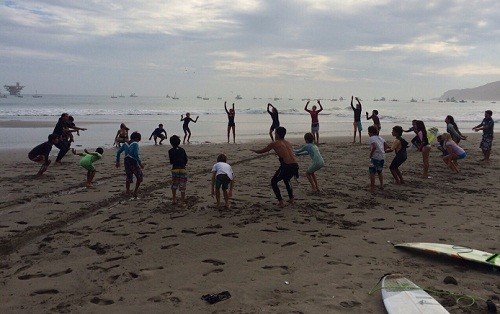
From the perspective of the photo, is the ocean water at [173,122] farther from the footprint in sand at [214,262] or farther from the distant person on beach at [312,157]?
the footprint in sand at [214,262]

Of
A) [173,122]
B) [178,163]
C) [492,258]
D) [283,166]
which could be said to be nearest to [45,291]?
[178,163]

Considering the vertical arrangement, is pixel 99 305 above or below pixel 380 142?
below

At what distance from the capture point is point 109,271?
501 cm

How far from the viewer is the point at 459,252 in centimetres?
533

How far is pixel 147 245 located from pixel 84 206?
2831 mm

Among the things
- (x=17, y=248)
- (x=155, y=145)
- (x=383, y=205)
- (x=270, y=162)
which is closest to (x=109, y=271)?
(x=17, y=248)

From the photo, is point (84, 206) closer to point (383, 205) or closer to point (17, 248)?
point (17, 248)

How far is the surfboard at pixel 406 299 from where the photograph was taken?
401 cm

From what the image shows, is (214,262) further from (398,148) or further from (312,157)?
(398,148)

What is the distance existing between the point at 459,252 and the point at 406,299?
1637 mm

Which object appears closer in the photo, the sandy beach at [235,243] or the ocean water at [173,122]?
the sandy beach at [235,243]

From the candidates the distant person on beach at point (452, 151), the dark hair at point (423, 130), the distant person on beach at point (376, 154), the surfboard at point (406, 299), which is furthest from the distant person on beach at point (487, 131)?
the surfboard at point (406, 299)

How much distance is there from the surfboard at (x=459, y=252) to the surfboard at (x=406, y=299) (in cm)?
106

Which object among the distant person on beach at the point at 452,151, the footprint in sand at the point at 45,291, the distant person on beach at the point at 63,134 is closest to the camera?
the footprint in sand at the point at 45,291
